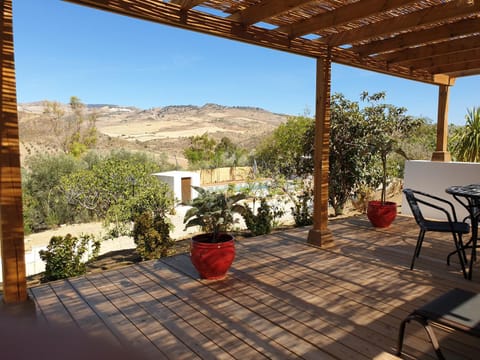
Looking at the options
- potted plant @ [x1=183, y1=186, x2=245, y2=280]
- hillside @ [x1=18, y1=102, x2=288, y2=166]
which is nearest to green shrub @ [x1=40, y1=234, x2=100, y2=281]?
potted plant @ [x1=183, y1=186, x2=245, y2=280]

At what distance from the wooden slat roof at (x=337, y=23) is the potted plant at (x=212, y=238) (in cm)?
156

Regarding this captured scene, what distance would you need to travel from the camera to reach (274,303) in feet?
9.36

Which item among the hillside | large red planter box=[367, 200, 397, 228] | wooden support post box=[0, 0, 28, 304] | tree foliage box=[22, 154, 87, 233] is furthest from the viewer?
the hillside

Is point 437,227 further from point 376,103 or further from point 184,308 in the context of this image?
point 376,103

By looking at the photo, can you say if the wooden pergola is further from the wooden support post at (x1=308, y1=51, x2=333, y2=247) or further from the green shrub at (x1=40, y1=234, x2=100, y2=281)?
the green shrub at (x1=40, y1=234, x2=100, y2=281)

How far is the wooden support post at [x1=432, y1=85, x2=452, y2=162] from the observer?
5.99m

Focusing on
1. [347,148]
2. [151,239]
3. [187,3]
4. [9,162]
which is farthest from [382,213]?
[9,162]

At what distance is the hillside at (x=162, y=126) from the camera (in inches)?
1093

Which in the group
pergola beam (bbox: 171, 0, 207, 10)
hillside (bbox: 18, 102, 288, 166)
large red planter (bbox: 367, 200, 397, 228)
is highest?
hillside (bbox: 18, 102, 288, 166)

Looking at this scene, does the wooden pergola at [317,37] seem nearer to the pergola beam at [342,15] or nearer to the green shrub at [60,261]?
the pergola beam at [342,15]

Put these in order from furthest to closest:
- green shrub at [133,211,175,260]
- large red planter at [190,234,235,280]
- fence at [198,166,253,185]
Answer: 1. fence at [198,166,253,185]
2. green shrub at [133,211,175,260]
3. large red planter at [190,234,235,280]

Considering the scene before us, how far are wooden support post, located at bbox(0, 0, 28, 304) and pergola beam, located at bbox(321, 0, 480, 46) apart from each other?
3.08 meters

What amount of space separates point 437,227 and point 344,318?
1.57m

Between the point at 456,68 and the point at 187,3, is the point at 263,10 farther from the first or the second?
the point at 456,68
